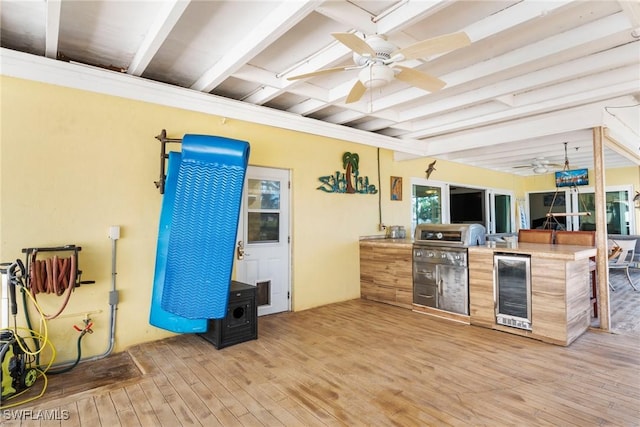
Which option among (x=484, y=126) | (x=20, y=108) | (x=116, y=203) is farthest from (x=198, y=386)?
(x=484, y=126)

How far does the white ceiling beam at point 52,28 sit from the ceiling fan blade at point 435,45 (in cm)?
226

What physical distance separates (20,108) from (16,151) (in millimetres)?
360

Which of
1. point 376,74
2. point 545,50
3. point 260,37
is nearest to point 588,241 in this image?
point 545,50

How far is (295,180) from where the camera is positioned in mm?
4543

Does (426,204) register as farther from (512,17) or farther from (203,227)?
(203,227)

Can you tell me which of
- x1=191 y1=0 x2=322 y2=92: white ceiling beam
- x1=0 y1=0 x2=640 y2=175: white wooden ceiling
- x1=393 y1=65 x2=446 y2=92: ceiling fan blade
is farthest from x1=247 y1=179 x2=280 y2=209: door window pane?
x1=393 y1=65 x2=446 y2=92: ceiling fan blade

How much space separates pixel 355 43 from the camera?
7.06 ft

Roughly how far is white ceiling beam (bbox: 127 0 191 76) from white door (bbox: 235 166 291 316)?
160 cm

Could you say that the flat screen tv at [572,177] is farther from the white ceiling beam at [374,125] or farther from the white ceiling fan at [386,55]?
the white ceiling fan at [386,55]

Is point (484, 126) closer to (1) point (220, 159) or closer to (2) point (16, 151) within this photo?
(1) point (220, 159)

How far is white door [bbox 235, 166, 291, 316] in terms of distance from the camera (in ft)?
13.6

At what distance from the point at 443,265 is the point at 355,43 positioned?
2958 mm

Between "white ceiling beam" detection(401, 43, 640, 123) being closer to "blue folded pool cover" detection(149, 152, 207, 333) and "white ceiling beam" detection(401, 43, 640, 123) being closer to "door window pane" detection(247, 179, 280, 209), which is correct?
"door window pane" detection(247, 179, 280, 209)

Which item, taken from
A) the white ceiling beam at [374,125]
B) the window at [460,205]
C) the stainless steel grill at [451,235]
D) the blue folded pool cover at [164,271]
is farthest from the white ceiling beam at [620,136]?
the blue folded pool cover at [164,271]
